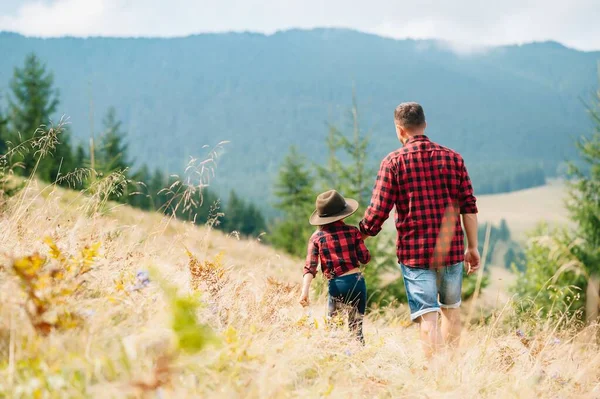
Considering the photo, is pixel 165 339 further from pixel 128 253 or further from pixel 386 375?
pixel 128 253

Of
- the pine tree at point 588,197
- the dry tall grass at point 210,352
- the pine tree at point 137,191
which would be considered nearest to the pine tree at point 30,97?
the pine tree at point 137,191

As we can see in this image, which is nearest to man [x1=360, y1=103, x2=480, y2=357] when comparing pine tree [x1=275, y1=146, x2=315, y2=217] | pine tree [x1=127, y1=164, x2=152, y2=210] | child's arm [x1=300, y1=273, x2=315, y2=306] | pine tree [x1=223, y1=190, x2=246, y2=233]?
child's arm [x1=300, y1=273, x2=315, y2=306]

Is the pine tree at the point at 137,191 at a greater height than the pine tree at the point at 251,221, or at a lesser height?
greater

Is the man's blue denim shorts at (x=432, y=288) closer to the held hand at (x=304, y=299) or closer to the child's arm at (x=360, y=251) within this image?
the child's arm at (x=360, y=251)

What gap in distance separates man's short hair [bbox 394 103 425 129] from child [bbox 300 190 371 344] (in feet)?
2.51

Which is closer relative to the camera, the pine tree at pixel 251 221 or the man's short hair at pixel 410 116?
the man's short hair at pixel 410 116

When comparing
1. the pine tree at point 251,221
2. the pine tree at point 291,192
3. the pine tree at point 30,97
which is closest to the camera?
the pine tree at point 291,192

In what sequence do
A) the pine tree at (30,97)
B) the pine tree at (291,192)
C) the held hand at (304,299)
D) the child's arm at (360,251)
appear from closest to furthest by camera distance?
the held hand at (304,299) → the child's arm at (360,251) → the pine tree at (291,192) → the pine tree at (30,97)

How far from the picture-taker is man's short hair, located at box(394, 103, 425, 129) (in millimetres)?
3703

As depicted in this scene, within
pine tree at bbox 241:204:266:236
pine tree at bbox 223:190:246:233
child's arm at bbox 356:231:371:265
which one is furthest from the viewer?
pine tree at bbox 241:204:266:236

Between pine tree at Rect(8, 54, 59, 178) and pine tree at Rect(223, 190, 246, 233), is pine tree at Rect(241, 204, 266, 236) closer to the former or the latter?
pine tree at Rect(223, 190, 246, 233)

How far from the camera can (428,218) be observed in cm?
357

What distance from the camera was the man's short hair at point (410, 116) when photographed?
146 inches

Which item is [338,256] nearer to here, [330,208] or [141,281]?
[330,208]
